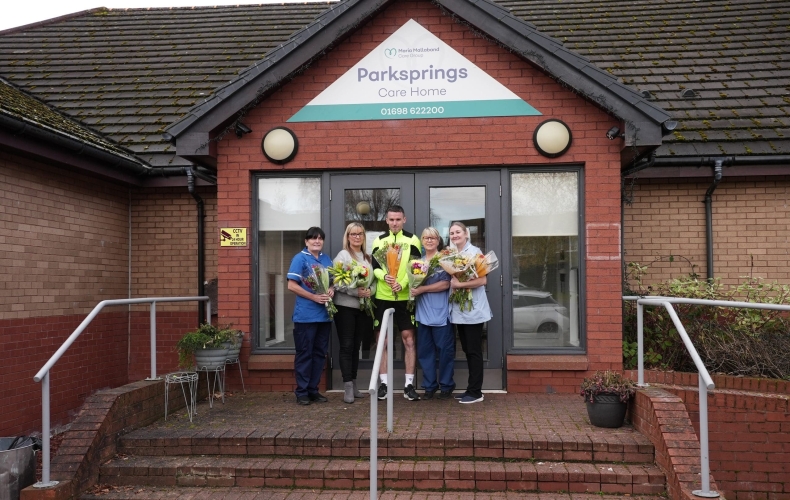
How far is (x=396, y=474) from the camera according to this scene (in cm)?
571

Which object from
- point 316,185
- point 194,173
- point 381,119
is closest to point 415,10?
point 381,119

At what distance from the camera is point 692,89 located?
9977 mm

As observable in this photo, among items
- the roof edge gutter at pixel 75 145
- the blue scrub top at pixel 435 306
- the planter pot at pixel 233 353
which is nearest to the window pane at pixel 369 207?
the blue scrub top at pixel 435 306

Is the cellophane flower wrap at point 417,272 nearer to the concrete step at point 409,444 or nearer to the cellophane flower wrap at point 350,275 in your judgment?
the cellophane flower wrap at point 350,275

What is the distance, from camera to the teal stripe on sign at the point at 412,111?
799 cm

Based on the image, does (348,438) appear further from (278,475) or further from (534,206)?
(534,206)

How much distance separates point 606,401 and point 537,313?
75.3 inches

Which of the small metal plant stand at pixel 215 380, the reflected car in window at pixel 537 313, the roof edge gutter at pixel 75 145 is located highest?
the roof edge gutter at pixel 75 145

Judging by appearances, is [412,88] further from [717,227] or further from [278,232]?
[717,227]

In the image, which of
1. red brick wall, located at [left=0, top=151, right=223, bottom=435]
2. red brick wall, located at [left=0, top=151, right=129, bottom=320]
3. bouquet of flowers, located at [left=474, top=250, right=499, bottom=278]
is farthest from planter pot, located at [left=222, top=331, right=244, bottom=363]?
bouquet of flowers, located at [left=474, top=250, right=499, bottom=278]

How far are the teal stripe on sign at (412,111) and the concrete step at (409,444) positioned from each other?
3624 millimetres

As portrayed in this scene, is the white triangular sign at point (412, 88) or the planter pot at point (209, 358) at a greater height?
the white triangular sign at point (412, 88)

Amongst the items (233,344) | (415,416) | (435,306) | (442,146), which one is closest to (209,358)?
(233,344)

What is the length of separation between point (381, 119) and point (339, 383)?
3.06m
